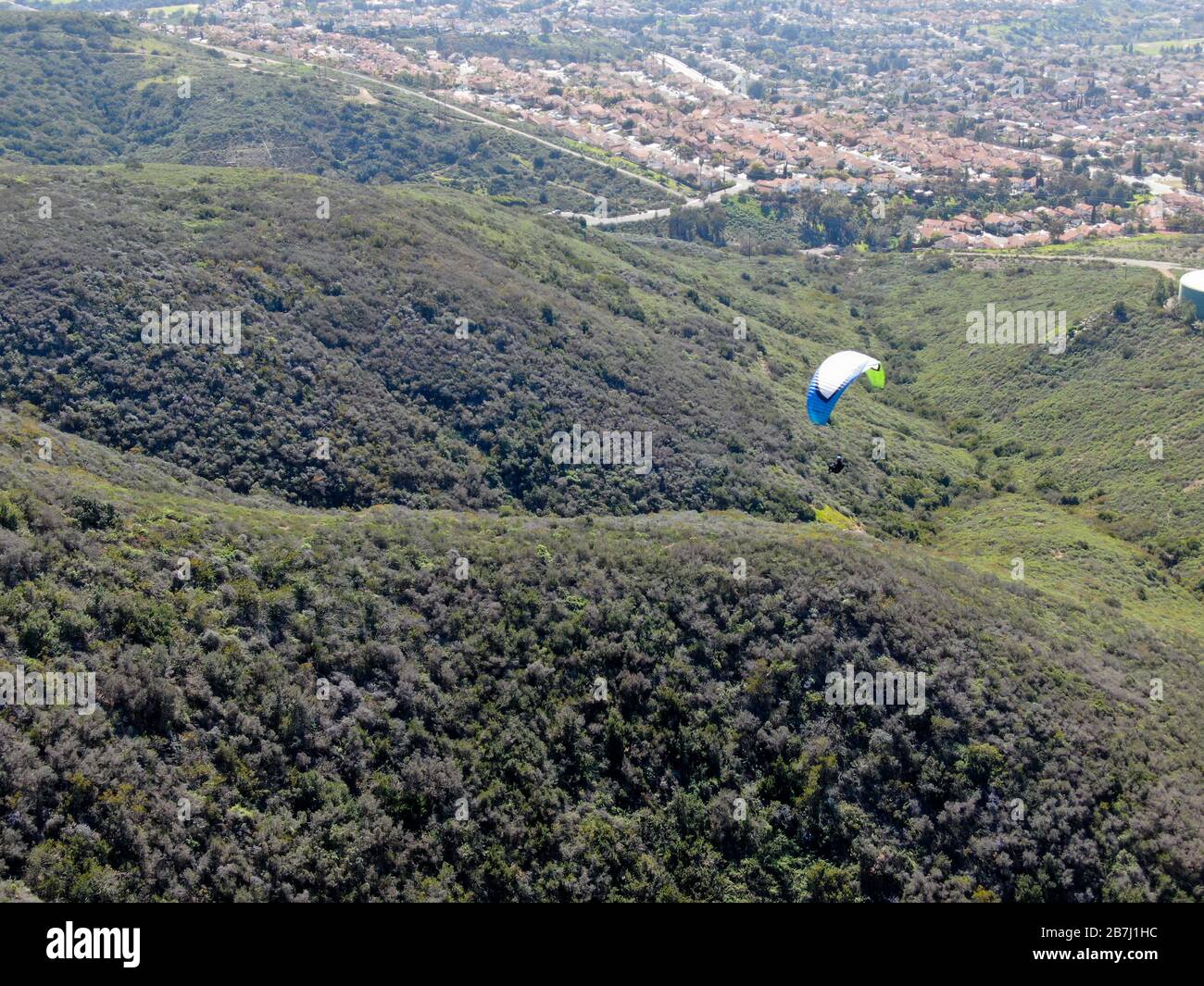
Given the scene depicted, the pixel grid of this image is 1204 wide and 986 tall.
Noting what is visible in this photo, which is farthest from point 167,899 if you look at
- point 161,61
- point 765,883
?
point 161,61

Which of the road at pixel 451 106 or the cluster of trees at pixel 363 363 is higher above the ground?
the road at pixel 451 106

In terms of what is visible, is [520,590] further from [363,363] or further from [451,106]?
[451,106]

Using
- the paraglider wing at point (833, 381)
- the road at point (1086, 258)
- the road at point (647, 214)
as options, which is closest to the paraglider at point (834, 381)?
the paraglider wing at point (833, 381)

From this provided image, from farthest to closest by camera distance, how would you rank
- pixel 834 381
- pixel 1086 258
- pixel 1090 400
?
pixel 1086 258, pixel 1090 400, pixel 834 381

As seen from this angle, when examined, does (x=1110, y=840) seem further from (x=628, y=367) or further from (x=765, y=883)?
(x=628, y=367)

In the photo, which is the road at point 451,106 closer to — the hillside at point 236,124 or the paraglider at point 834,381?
the hillside at point 236,124

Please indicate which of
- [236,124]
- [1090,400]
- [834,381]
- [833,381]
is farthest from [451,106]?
[834,381]

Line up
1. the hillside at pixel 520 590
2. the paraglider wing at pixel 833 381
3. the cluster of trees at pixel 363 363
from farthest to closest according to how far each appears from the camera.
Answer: the cluster of trees at pixel 363 363
the paraglider wing at pixel 833 381
the hillside at pixel 520 590
